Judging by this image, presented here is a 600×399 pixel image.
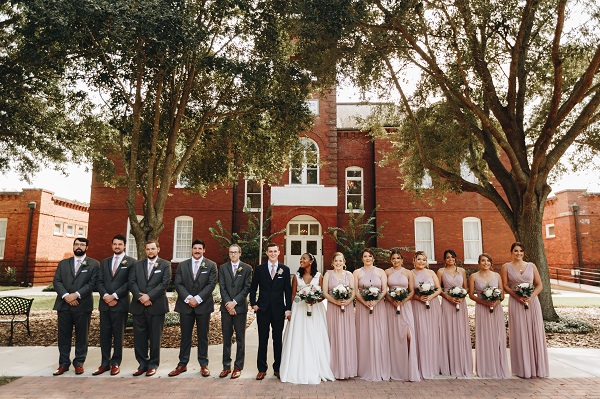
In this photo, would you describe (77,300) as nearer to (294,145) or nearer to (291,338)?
(291,338)

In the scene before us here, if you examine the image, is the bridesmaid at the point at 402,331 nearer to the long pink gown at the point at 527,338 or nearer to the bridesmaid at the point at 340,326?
the bridesmaid at the point at 340,326

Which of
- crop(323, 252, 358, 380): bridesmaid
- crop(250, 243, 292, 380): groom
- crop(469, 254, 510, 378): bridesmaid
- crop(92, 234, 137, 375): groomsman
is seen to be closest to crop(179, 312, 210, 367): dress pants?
crop(250, 243, 292, 380): groom

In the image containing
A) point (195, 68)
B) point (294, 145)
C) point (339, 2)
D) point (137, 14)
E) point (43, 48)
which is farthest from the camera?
point (294, 145)

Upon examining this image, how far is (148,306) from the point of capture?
21.9 ft

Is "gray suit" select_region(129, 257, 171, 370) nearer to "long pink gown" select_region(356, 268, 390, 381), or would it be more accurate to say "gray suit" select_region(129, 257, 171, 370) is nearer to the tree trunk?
"long pink gown" select_region(356, 268, 390, 381)

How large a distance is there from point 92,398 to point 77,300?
1.86 metres

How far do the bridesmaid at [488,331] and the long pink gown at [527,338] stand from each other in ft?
0.81

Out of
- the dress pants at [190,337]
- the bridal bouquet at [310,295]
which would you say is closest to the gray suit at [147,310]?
the dress pants at [190,337]

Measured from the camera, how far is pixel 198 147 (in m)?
13.9

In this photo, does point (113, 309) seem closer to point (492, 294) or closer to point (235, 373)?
point (235, 373)

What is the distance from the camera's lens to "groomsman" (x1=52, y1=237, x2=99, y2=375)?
666 cm

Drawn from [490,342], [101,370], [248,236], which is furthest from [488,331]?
[248,236]

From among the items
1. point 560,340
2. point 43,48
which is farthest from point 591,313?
point 43,48

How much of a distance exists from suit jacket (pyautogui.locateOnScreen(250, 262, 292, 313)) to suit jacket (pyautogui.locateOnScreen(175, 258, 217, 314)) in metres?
0.72
